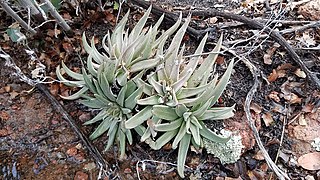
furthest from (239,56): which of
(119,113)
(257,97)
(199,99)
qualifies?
(119,113)

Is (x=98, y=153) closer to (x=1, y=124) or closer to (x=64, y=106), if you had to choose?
(x=64, y=106)

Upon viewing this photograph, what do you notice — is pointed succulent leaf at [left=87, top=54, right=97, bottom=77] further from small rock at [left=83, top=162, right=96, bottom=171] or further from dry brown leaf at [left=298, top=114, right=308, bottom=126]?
dry brown leaf at [left=298, top=114, right=308, bottom=126]

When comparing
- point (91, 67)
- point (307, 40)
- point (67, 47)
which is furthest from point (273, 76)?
point (67, 47)

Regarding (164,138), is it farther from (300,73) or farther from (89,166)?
(300,73)

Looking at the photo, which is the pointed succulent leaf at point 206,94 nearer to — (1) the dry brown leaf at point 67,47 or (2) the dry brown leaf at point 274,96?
(2) the dry brown leaf at point 274,96

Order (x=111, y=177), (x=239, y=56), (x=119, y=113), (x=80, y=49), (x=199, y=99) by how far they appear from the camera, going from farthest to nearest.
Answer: (x=80, y=49) → (x=239, y=56) → (x=111, y=177) → (x=119, y=113) → (x=199, y=99)

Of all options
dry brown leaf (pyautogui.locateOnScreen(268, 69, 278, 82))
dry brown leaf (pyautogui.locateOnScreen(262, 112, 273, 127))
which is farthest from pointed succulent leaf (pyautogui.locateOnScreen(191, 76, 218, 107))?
dry brown leaf (pyautogui.locateOnScreen(268, 69, 278, 82))

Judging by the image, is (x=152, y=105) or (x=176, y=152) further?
(x=176, y=152)
